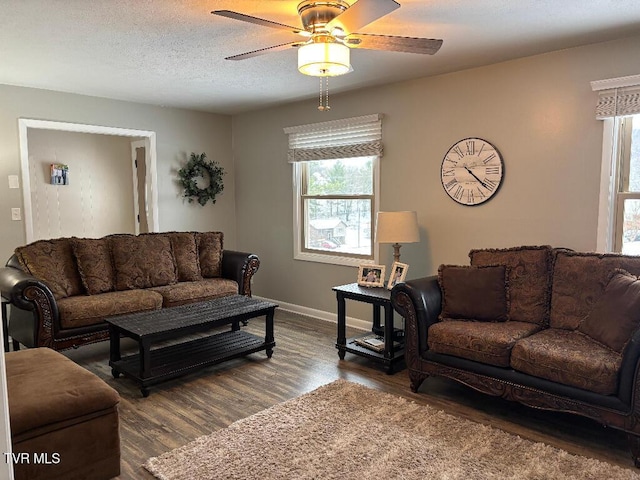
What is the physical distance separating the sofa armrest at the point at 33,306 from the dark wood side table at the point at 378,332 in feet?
7.48

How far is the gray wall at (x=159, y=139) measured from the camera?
440 cm

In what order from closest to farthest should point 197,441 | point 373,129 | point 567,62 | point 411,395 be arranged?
point 197,441
point 411,395
point 567,62
point 373,129

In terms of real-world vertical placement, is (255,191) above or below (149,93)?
below

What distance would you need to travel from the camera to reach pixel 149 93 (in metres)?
4.78

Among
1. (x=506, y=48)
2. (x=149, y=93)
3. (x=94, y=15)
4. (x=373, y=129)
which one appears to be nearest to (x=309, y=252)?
(x=373, y=129)

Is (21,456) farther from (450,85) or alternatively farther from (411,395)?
(450,85)

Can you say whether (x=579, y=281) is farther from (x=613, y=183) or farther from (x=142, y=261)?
(x=142, y=261)

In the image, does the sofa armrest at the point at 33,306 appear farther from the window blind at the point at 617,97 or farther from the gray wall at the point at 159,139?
the window blind at the point at 617,97

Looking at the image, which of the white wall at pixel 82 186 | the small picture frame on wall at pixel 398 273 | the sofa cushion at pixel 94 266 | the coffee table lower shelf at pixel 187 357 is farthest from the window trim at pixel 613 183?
the white wall at pixel 82 186

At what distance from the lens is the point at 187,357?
11.8 feet

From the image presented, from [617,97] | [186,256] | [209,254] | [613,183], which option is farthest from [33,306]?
[617,97]

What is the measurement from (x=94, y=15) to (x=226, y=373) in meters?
2.60

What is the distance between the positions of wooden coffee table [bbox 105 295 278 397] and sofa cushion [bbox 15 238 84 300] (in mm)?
820

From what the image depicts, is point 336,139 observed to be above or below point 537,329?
above
